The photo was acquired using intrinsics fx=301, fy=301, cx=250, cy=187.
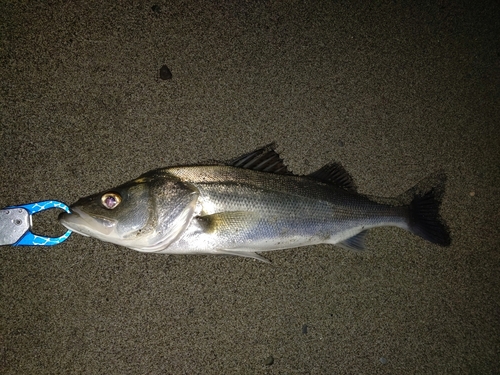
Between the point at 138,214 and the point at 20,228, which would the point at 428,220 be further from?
the point at 20,228

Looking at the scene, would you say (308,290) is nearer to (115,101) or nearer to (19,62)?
(115,101)

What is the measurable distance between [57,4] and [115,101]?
77 centimetres

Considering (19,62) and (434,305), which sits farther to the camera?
(434,305)

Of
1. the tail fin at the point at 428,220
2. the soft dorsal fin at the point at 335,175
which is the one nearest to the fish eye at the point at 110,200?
the soft dorsal fin at the point at 335,175

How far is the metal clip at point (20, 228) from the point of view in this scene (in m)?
1.84

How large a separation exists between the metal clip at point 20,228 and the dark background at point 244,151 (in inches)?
3.5

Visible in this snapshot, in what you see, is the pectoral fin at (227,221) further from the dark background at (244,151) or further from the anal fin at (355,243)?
the anal fin at (355,243)

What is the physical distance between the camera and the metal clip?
6.03 ft

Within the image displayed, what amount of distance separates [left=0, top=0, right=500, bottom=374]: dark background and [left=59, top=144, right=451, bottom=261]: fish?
0.95ft

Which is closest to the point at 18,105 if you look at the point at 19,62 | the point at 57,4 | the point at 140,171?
the point at 19,62

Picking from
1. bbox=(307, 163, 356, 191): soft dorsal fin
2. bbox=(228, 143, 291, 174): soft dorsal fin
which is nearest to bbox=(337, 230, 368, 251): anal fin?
bbox=(307, 163, 356, 191): soft dorsal fin

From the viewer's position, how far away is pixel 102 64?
2051 mm

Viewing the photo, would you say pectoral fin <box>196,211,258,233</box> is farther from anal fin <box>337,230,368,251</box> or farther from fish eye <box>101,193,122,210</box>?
anal fin <box>337,230,368,251</box>

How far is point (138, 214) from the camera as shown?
160 centimetres
